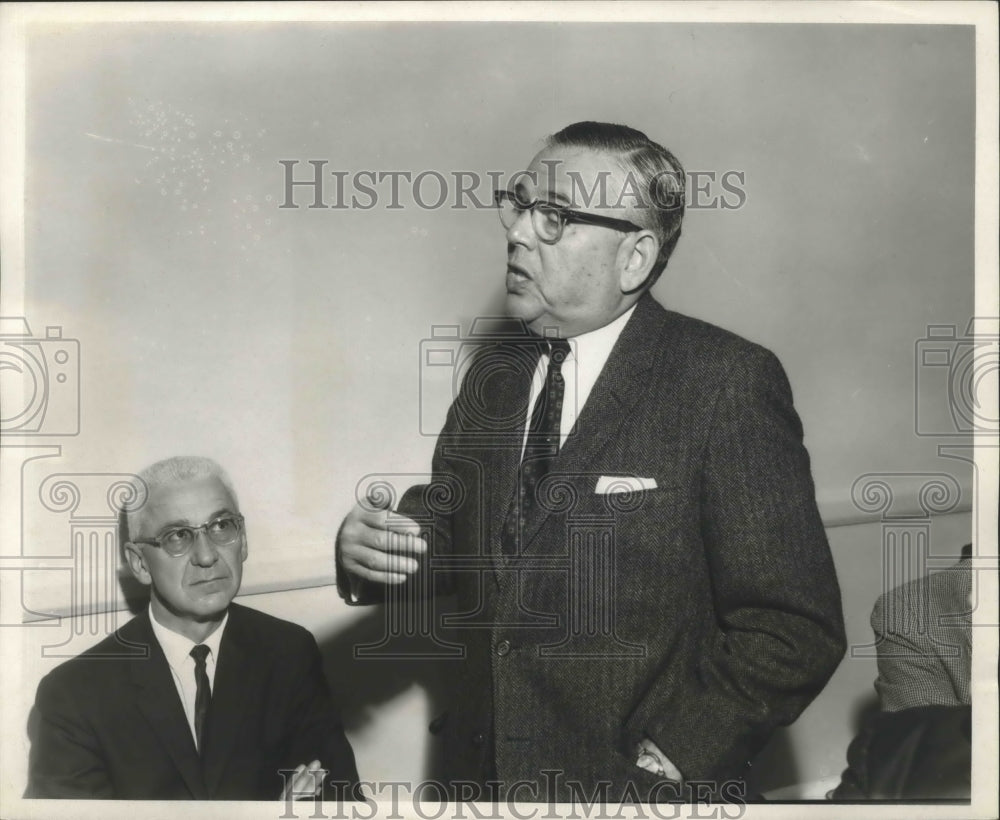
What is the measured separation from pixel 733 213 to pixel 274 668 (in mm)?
1347

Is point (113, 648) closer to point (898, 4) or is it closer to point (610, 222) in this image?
point (610, 222)

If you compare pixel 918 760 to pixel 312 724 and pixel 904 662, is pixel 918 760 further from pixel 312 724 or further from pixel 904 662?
pixel 312 724

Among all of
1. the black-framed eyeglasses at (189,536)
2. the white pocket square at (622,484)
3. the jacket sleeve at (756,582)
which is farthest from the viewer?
the black-framed eyeglasses at (189,536)

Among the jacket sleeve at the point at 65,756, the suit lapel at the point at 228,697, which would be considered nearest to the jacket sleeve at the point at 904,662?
the suit lapel at the point at 228,697

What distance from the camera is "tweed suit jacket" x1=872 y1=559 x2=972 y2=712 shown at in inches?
81.7

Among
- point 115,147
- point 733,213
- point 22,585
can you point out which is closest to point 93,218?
point 115,147

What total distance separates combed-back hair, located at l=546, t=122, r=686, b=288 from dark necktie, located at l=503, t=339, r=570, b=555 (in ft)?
0.74

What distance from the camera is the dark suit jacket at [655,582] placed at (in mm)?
1658

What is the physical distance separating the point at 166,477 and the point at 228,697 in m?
0.45

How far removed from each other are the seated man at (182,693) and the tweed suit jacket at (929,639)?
3.79ft

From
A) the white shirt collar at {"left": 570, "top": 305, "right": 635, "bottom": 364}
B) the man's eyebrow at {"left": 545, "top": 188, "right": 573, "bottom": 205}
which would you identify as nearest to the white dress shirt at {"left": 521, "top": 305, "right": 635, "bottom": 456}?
the white shirt collar at {"left": 570, "top": 305, "right": 635, "bottom": 364}

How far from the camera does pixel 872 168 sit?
2.19 meters

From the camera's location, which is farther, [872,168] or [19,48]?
[872,168]

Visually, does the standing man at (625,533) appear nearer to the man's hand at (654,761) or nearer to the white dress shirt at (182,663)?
the man's hand at (654,761)
